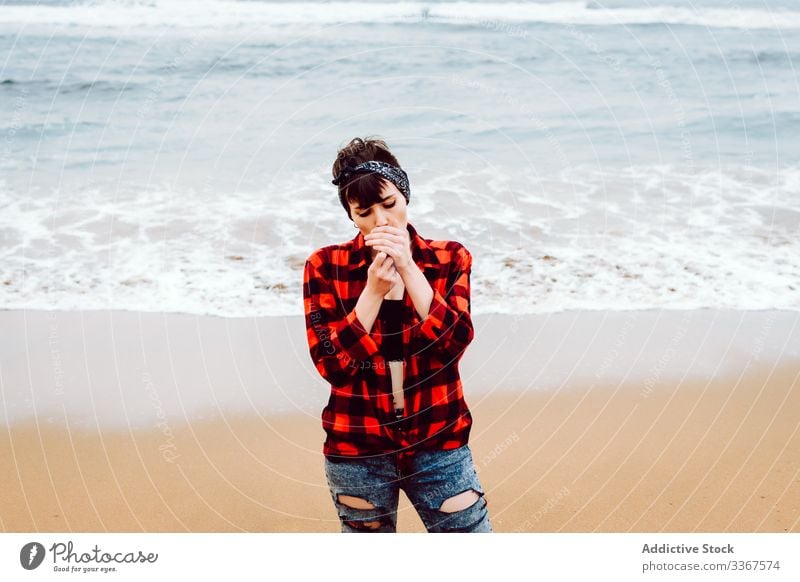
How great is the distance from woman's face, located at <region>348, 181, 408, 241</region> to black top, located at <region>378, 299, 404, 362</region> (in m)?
0.14

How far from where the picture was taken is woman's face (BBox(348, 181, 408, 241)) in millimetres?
1443

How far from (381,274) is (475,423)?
1.59 m

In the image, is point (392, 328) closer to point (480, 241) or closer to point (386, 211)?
point (386, 211)

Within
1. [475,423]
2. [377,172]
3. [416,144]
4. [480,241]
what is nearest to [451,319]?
[377,172]

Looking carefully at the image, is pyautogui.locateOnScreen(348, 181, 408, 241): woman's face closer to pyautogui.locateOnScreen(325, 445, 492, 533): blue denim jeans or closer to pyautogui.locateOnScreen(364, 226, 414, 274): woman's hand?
pyautogui.locateOnScreen(364, 226, 414, 274): woman's hand

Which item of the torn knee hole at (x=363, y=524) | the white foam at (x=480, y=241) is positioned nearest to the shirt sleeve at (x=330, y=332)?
the torn knee hole at (x=363, y=524)

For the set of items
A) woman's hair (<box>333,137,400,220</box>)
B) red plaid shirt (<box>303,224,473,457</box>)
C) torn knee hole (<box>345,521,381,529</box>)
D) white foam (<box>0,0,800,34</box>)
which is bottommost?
torn knee hole (<box>345,521,381,529</box>)

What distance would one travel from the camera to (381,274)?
4.57ft

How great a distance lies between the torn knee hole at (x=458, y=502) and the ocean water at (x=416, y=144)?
80.1 inches

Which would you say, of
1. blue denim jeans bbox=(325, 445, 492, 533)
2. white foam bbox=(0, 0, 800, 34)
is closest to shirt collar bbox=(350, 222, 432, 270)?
blue denim jeans bbox=(325, 445, 492, 533)

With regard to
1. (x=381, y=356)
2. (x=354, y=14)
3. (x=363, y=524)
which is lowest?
(x=363, y=524)

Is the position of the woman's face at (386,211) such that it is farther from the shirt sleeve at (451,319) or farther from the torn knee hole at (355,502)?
the torn knee hole at (355,502)

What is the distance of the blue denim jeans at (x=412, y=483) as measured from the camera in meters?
1.45

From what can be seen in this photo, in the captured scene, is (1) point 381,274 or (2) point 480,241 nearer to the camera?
(1) point 381,274
